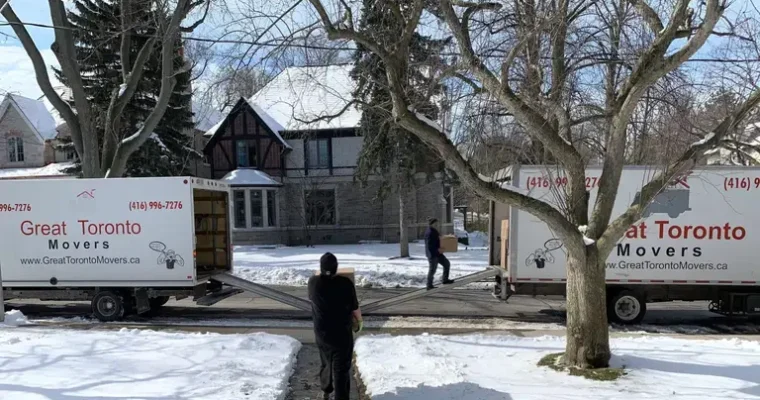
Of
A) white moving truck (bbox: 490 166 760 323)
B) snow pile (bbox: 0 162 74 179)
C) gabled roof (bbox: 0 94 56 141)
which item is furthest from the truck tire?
gabled roof (bbox: 0 94 56 141)

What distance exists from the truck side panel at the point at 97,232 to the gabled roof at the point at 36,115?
2524 centimetres

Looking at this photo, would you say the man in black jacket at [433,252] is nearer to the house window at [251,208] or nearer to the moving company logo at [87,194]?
the moving company logo at [87,194]

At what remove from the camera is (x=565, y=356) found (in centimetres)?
659

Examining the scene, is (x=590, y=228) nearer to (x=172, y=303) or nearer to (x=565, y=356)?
(x=565, y=356)

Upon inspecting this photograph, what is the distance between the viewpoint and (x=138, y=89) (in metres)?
21.5

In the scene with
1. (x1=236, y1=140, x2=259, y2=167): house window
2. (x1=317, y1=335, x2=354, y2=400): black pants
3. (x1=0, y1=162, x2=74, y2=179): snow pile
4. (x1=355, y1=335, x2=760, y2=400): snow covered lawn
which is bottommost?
(x1=355, y1=335, x2=760, y2=400): snow covered lawn

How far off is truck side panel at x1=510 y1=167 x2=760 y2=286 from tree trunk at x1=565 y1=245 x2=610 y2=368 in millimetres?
3858

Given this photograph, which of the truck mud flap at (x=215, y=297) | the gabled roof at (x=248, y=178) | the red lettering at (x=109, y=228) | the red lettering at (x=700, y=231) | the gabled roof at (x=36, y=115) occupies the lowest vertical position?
the truck mud flap at (x=215, y=297)

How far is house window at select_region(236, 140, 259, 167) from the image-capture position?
100 ft

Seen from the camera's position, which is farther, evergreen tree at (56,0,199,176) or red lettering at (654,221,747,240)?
evergreen tree at (56,0,199,176)

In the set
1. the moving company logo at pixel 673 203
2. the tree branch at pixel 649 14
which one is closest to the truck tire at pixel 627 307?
the moving company logo at pixel 673 203

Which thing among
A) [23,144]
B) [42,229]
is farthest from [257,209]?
[42,229]

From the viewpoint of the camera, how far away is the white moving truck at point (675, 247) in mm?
10086

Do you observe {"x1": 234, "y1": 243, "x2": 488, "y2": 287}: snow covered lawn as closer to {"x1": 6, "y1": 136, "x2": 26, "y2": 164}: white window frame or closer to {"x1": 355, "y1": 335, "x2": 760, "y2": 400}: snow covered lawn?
{"x1": 355, "y1": 335, "x2": 760, "y2": 400}: snow covered lawn
